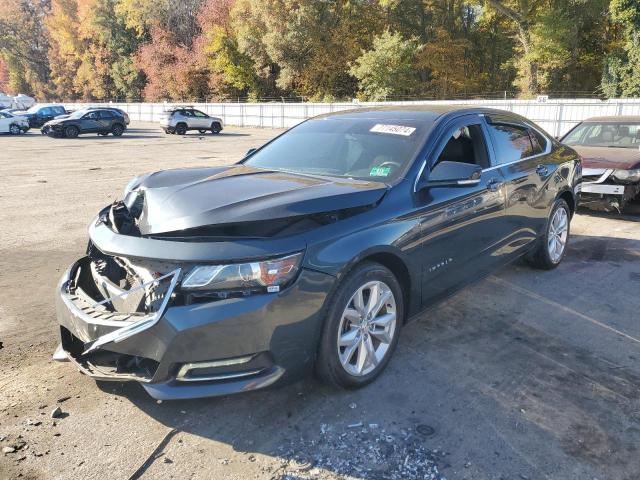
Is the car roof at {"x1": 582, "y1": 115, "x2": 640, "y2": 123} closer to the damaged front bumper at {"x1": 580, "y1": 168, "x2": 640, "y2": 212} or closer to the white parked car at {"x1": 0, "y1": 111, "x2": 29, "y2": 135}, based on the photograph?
the damaged front bumper at {"x1": 580, "y1": 168, "x2": 640, "y2": 212}

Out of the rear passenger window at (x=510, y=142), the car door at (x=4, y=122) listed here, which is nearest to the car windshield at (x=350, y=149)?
the rear passenger window at (x=510, y=142)

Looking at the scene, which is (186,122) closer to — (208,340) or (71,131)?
(71,131)

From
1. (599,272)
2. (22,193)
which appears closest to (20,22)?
(22,193)

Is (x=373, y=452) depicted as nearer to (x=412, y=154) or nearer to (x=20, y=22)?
(x=412, y=154)

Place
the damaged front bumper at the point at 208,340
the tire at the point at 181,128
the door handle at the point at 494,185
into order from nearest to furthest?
the damaged front bumper at the point at 208,340 < the door handle at the point at 494,185 < the tire at the point at 181,128

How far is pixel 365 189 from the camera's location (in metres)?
3.33

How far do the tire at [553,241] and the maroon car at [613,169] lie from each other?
2.38m

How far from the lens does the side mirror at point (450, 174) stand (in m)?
3.63

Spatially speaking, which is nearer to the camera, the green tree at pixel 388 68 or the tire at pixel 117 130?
the tire at pixel 117 130

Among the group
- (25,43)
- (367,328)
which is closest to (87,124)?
(367,328)

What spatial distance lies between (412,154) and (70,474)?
111 inches

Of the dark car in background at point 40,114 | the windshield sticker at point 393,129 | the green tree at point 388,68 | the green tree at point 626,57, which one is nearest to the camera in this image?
the windshield sticker at point 393,129

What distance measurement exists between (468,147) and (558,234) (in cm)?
210

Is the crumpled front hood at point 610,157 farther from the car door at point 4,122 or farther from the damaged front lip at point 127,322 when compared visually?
the car door at point 4,122
